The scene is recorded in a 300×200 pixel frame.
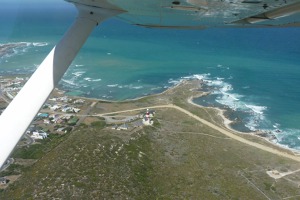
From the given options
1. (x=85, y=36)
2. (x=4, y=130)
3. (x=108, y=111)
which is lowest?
(x=108, y=111)

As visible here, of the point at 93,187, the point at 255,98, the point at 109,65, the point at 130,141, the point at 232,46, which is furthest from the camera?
the point at 232,46

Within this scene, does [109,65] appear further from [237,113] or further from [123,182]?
[123,182]

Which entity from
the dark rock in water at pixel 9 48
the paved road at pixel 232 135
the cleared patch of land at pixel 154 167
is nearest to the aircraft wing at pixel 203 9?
the cleared patch of land at pixel 154 167

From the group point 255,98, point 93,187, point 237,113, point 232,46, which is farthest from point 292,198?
point 232,46

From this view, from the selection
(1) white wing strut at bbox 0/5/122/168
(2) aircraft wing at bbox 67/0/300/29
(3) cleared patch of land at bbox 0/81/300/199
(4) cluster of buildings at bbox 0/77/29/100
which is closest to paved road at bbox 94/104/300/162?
(3) cleared patch of land at bbox 0/81/300/199

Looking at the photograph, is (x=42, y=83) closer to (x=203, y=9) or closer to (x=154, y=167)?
(x=203, y=9)

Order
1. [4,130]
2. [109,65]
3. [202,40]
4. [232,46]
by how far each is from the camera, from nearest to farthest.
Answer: [4,130], [109,65], [232,46], [202,40]

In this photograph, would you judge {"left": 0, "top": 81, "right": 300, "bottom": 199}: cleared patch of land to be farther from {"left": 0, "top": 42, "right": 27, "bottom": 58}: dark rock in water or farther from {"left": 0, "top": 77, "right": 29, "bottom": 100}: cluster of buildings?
{"left": 0, "top": 42, "right": 27, "bottom": 58}: dark rock in water
